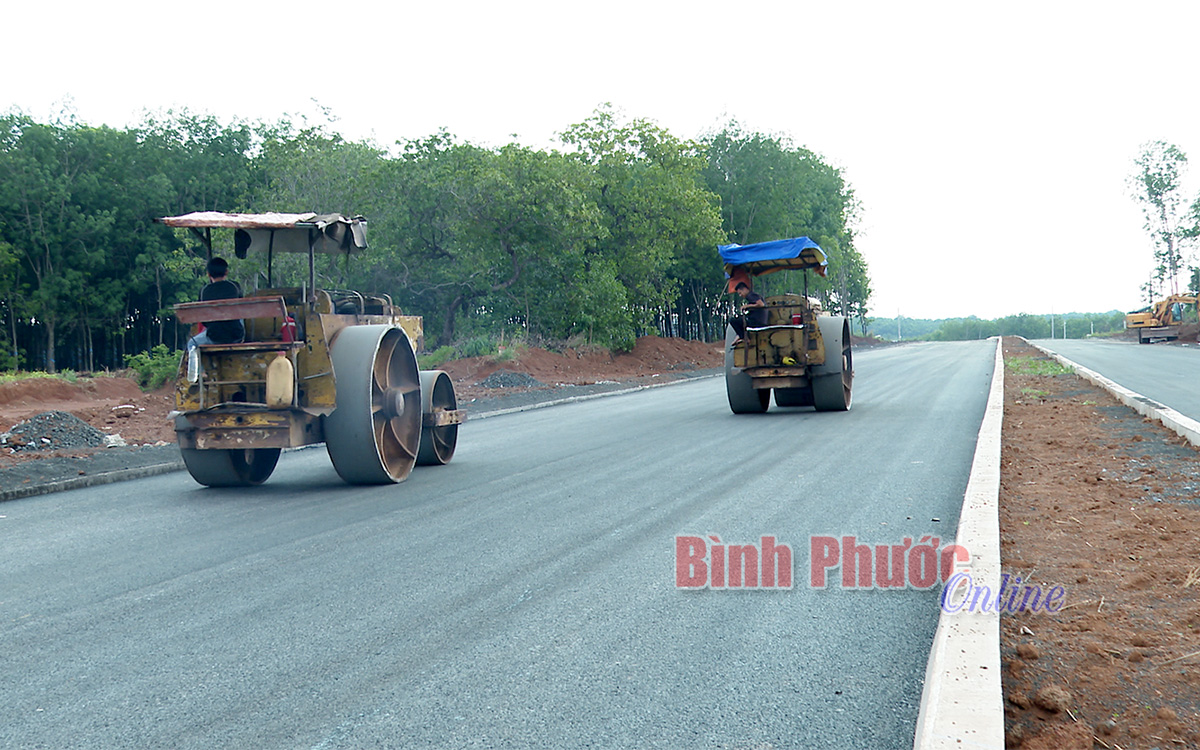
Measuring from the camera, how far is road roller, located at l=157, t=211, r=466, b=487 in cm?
825

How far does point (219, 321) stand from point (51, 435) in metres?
6.00

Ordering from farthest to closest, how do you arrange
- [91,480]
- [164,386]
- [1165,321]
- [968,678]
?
1. [1165,321]
2. [164,386]
3. [91,480]
4. [968,678]

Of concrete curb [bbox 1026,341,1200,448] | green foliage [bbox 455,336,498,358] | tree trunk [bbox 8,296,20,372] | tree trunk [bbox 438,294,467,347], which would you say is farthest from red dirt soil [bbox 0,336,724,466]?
tree trunk [bbox 8,296,20,372]

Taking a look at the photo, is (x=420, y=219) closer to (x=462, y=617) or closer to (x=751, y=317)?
(x=751, y=317)

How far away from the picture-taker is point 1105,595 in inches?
173

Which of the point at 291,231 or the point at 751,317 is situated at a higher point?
the point at 291,231

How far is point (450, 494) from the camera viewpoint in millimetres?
8156

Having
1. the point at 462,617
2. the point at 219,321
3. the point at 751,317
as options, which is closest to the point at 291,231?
the point at 219,321

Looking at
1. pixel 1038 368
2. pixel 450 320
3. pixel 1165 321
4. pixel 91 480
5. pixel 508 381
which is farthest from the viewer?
pixel 1165 321

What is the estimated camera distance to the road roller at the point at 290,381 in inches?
325

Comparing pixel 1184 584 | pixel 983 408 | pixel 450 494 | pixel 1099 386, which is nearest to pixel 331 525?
pixel 450 494

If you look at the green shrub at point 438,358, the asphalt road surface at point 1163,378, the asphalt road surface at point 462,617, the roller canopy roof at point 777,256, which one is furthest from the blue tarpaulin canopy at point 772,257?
the green shrub at point 438,358

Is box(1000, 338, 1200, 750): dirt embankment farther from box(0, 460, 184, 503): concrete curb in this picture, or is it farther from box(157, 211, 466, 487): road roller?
box(0, 460, 184, 503): concrete curb

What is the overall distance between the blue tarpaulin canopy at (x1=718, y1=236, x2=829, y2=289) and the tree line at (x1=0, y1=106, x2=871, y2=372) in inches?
386
